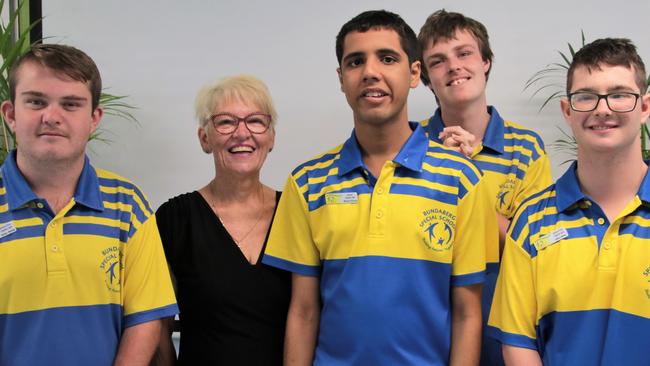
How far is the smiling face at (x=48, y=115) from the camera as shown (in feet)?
5.69

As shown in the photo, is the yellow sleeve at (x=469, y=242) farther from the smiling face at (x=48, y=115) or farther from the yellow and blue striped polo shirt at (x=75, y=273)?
the smiling face at (x=48, y=115)

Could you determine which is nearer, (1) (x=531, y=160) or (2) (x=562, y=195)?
(2) (x=562, y=195)

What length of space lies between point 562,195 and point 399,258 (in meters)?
0.46

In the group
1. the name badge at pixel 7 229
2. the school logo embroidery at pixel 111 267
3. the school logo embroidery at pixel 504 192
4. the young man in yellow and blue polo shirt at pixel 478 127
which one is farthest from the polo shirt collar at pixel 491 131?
the name badge at pixel 7 229

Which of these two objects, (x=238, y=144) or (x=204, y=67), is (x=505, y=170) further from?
(x=204, y=67)

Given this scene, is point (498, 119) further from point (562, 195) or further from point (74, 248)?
point (74, 248)

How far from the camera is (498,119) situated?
229 centimetres

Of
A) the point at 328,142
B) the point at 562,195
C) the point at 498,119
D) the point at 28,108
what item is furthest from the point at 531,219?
the point at 328,142

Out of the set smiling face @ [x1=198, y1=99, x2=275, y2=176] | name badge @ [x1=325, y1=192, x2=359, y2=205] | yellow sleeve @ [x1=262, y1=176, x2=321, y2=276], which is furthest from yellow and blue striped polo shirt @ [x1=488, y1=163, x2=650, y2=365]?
smiling face @ [x1=198, y1=99, x2=275, y2=176]

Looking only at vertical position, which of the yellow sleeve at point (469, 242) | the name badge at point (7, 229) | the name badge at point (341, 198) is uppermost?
the name badge at point (341, 198)

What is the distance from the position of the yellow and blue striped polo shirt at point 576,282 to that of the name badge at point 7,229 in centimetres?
129

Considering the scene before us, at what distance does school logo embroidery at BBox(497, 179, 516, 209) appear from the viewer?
7.02ft

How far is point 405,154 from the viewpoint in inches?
73.7

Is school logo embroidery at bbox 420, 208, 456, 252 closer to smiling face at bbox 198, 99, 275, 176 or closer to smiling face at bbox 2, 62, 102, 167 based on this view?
smiling face at bbox 198, 99, 275, 176
